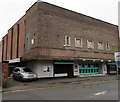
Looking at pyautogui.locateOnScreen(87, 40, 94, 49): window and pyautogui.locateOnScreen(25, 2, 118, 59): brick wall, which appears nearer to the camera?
pyautogui.locateOnScreen(25, 2, 118, 59): brick wall

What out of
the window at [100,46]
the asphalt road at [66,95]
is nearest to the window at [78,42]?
the window at [100,46]

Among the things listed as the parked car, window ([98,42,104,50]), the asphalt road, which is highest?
window ([98,42,104,50])

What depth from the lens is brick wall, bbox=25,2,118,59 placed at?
18766 millimetres

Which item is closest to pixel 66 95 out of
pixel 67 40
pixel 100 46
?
pixel 67 40

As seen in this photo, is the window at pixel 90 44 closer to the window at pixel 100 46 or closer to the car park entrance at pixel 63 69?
the window at pixel 100 46

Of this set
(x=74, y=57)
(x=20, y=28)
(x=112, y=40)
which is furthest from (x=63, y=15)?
(x=112, y=40)

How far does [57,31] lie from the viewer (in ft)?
66.6

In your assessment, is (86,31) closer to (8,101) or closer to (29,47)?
(29,47)

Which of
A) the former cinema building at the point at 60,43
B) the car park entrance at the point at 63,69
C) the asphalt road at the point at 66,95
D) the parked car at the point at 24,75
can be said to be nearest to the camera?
the asphalt road at the point at 66,95

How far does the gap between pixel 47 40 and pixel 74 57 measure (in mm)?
5724

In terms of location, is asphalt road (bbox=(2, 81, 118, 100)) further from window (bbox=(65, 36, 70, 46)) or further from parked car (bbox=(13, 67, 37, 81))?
window (bbox=(65, 36, 70, 46))

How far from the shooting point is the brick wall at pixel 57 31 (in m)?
18.8

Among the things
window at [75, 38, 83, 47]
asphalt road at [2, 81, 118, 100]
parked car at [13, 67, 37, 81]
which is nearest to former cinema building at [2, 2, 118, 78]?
window at [75, 38, 83, 47]

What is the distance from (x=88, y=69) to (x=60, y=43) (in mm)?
8275
